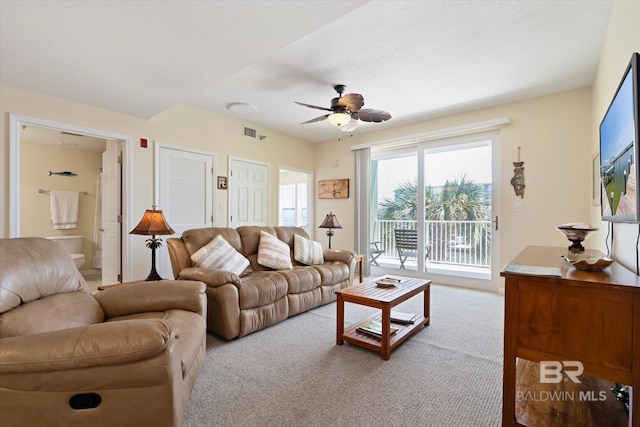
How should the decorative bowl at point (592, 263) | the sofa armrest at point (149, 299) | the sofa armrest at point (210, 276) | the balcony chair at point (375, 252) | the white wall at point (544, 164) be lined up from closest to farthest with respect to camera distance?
the decorative bowl at point (592, 263) < the sofa armrest at point (149, 299) < the sofa armrest at point (210, 276) < the white wall at point (544, 164) < the balcony chair at point (375, 252)

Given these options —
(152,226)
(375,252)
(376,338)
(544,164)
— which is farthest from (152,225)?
(544,164)

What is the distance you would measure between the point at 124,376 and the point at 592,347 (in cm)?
182

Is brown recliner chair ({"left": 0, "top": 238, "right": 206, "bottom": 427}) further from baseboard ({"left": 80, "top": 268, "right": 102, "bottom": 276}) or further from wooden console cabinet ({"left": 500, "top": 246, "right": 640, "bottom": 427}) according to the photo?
baseboard ({"left": 80, "top": 268, "right": 102, "bottom": 276})

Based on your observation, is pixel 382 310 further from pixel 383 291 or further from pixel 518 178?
pixel 518 178

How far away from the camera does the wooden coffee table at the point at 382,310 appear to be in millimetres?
2158

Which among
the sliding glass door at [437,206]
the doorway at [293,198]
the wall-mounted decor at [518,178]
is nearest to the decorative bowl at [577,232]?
the wall-mounted decor at [518,178]

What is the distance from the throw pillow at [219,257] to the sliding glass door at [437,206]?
3.01 metres

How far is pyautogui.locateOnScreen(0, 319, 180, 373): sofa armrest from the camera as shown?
103 cm

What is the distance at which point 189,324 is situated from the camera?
1664mm

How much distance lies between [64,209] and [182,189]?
111 inches

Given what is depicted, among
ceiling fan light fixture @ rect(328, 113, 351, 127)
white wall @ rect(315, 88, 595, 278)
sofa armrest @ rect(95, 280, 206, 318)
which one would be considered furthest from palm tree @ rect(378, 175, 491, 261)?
sofa armrest @ rect(95, 280, 206, 318)

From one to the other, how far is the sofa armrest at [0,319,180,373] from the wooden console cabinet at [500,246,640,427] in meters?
1.51

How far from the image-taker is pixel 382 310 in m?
2.16

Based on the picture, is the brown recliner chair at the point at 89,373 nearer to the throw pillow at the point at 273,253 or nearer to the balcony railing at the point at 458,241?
the throw pillow at the point at 273,253
